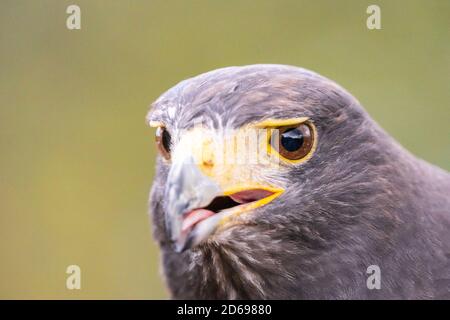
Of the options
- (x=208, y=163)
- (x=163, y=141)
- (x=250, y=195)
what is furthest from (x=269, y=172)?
(x=163, y=141)

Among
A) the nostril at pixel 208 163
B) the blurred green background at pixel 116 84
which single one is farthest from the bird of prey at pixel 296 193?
the blurred green background at pixel 116 84

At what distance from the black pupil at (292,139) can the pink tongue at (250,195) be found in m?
0.20

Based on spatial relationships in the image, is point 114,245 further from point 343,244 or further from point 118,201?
point 343,244

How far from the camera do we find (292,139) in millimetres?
3264

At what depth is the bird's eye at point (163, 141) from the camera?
347cm

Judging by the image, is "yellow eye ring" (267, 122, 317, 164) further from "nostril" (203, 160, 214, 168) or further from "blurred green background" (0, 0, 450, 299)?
"blurred green background" (0, 0, 450, 299)

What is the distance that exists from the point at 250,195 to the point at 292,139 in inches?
10.9

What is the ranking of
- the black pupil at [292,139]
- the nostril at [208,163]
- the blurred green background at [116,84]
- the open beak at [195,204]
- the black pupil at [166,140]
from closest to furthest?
the open beak at [195,204], the nostril at [208,163], the black pupil at [292,139], the black pupil at [166,140], the blurred green background at [116,84]

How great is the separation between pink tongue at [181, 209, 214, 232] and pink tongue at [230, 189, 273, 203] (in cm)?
16

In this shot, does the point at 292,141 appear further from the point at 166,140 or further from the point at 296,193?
the point at 166,140

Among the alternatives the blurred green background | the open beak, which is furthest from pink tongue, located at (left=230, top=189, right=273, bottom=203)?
the blurred green background

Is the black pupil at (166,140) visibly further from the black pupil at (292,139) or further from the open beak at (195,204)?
the black pupil at (292,139)

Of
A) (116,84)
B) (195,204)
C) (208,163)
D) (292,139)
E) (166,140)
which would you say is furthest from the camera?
(116,84)

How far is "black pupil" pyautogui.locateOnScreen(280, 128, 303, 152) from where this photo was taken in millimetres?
3264
